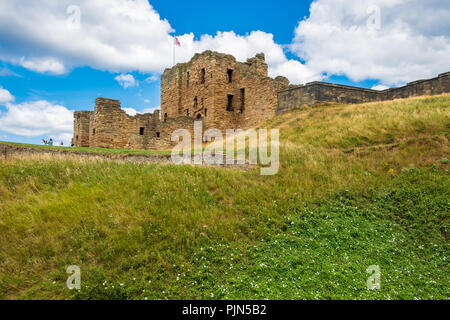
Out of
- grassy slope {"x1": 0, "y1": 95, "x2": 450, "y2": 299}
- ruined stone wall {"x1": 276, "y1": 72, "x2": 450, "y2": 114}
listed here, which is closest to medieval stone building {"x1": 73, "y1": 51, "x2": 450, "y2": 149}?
ruined stone wall {"x1": 276, "y1": 72, "x2": 450, "y2": 114}

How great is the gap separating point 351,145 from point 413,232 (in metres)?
5.72

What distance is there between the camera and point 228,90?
83.3 ft

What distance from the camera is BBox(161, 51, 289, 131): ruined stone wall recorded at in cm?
2202

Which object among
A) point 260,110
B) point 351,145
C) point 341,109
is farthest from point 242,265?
point 260,110

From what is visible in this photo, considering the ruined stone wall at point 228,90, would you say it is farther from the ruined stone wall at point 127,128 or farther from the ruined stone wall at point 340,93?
the ruined stone wall at point 127,128

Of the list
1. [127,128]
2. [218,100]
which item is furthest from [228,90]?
[127,128]

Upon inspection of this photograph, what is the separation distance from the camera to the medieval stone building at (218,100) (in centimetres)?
1898

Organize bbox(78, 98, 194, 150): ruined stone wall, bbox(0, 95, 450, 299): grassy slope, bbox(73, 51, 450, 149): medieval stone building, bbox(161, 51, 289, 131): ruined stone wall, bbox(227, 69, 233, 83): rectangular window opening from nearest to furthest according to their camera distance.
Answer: bbox(0, 95, 450, 299): grassy slope < bbox(73, 51, 450, 149): medieval stone building < bbox(78, 98, 194, 150): ruined stone wall < bbox(161, 51, 289, 131): ruined stone wall < bbox(227, 69, 233, 83): rectangular window opening

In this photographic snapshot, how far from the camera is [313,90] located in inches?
→ 728

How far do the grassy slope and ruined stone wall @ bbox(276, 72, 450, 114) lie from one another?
8.73 meters

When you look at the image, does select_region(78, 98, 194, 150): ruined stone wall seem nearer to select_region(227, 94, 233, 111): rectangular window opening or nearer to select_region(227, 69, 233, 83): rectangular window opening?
select_region(227, 94, 233, 111): rectangular window opening

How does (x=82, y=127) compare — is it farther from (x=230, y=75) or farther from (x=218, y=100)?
(x=230, y=75)

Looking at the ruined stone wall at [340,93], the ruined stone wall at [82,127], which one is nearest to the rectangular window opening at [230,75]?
the ruined stone wall at [340,93]

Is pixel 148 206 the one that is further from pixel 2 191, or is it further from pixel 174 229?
pixel 2 191
